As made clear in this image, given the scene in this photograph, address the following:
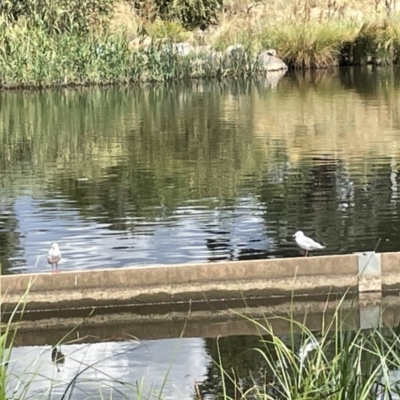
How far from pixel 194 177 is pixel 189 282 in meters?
6.07

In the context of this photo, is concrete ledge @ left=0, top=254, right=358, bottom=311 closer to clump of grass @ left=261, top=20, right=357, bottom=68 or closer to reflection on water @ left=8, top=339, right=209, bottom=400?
reflection on water @ left=8, top=339, right=209, bottom=400

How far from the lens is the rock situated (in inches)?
1209

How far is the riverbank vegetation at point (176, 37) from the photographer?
25.7m

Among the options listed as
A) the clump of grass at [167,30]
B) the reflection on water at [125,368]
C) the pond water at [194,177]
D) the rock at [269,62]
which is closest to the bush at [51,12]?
the clump of grass at [167,30]

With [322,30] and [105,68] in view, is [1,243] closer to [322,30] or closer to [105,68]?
[105,68]

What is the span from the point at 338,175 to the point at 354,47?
76.9 feet

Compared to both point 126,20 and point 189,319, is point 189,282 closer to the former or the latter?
point 189,319

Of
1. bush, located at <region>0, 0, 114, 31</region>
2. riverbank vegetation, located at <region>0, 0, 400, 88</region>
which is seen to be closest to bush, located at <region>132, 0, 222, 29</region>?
riverbank vegetation, located at <region>0, 0, 400, 88</region>

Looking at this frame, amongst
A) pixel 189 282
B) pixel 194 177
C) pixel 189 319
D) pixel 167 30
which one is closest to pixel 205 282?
pixel 189 282

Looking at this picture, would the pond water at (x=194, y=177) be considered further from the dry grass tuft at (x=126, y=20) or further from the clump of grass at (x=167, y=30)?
the clump of grass at (x=167, y=30)

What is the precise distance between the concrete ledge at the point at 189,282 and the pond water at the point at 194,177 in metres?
0.97

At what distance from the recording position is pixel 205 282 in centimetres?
676

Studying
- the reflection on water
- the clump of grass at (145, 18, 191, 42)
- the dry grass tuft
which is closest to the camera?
the reflection on water

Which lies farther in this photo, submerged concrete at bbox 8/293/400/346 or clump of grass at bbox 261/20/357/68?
clump of grass at bbox 261/20/357/68
